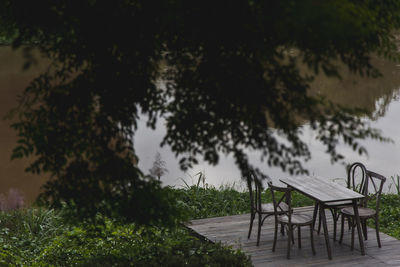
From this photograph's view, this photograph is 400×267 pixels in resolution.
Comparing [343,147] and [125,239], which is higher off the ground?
[343,147]

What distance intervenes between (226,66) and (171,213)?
4.21 feet

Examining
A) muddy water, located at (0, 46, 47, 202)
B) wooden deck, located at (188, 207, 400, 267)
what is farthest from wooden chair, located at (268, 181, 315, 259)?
muddy water, located at (0, 46, 47, 202)

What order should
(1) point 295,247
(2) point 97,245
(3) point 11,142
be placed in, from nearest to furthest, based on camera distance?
(1) point 295,247 → (2) point 97,245 → (3) point 11,142

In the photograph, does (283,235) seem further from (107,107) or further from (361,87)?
(361,87)

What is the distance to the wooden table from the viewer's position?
21.2 feet

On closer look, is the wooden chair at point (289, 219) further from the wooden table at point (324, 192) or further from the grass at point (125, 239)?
the grass at point (125, 239)

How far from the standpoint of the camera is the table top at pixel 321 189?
6500 millimetres

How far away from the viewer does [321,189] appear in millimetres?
6922

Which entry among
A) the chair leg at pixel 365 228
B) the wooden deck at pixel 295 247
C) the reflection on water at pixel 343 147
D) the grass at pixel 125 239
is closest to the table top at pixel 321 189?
the chair leg at pixel 365 228

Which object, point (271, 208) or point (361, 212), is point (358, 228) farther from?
point (271, 208)

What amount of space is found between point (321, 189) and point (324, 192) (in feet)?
0.45

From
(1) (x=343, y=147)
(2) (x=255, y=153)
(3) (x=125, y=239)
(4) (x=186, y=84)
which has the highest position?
(1) (x=343, y=147)

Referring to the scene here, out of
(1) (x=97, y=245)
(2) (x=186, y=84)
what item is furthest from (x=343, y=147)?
(2) (x=186, y=84)

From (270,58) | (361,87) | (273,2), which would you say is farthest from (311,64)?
(361,87)
